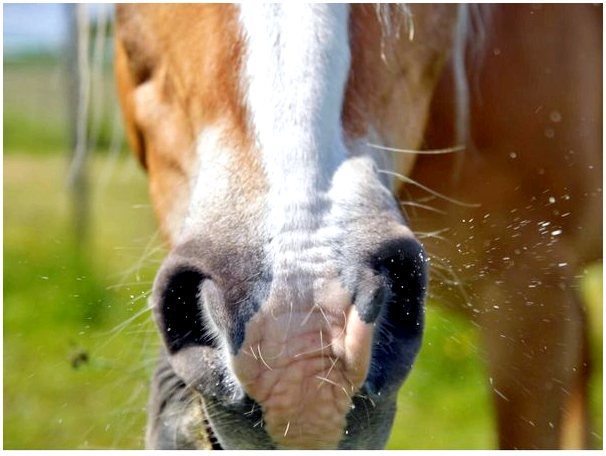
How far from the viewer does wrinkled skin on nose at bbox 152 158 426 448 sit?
1.12 meters

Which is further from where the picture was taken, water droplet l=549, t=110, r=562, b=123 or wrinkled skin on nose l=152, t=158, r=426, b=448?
water droplet l=549, t=110, r=562, b=123

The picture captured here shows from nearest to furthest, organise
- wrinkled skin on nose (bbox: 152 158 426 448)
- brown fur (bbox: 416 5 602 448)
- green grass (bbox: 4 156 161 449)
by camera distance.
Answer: wrinkled skin on nose (bbox: 152 158 426 448) < green grass (bbox: 4 156 161 449) < brown fur (bbox: 416 5 602 448)

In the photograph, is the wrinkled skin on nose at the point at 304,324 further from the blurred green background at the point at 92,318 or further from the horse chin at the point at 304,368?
the blurred green background at the point at 92,318

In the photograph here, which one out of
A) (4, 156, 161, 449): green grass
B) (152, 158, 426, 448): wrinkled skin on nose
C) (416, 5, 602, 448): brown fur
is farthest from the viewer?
(416, 5, 602, 448): brown fur

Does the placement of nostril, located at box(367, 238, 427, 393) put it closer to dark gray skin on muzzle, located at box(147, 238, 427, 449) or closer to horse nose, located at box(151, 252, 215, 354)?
dark gray skin on muzzle, located at box(147, 238, 427, 449)

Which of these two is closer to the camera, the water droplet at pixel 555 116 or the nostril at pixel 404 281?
the nostril at pixel 404 281

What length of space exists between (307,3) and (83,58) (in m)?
0.77

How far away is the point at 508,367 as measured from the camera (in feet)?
6.66

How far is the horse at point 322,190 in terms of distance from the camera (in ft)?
3.71

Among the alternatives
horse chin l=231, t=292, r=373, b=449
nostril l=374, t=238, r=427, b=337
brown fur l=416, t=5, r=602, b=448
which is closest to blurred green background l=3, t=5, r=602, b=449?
brown fur l=416, t=5, r=602, b=448

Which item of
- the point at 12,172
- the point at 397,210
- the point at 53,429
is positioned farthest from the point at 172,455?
the point at 12,172

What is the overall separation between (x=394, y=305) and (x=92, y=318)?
1.45 meters

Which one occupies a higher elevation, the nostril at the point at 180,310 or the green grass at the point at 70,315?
the nostril at the point at 180,310

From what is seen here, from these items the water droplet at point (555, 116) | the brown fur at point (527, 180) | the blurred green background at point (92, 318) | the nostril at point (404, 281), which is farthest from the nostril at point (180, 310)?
the water droplet at point (555, 116)
